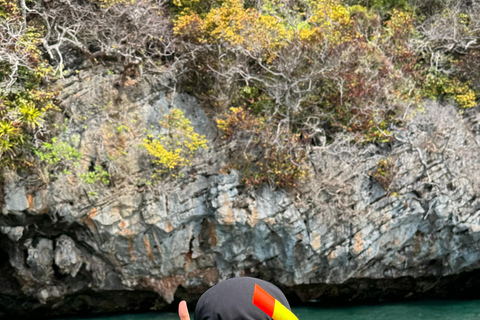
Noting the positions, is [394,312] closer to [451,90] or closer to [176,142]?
[451,90]

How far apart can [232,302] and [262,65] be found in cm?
804

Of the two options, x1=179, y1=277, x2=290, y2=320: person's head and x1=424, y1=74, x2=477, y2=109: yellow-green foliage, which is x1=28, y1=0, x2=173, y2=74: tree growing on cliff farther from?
x1=179, y1=277, x2=290, y2=320: person's head

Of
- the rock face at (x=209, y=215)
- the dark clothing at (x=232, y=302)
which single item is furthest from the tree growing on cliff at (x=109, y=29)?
the dark clothing at (x=232, y=302)

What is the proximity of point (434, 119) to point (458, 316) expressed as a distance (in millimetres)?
4286

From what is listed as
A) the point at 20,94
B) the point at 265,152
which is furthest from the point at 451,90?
the point at 20,94

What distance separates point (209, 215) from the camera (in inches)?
332

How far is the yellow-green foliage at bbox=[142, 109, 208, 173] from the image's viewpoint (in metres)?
8.35

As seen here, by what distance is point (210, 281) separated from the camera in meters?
8.83

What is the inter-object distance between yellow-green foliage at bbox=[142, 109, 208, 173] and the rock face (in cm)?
23

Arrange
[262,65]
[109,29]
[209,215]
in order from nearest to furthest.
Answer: [209,215] → [262,65] → [109,29]

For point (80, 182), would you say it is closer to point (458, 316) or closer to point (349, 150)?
point (349, 150)

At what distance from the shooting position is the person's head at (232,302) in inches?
41.2

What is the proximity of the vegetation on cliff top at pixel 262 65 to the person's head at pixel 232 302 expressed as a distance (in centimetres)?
719

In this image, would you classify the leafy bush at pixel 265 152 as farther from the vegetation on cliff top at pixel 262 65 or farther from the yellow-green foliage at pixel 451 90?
the yellow-green foliage at pixel 451 90
